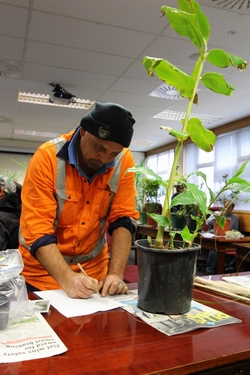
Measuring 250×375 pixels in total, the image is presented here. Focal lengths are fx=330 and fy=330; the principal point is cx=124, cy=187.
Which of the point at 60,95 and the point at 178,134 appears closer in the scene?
the point at 178,134

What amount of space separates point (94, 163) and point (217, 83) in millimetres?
568

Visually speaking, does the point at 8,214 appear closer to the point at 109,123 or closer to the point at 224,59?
the point at 109,123

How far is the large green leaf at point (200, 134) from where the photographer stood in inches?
36.6

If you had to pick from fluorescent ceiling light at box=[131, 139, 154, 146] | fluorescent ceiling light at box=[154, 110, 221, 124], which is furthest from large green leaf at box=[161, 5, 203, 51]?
fluorescent ceiling light at box=[131, 139, 154, 146]

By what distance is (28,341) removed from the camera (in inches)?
27.6

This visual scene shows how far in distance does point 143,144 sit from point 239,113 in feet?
12.3

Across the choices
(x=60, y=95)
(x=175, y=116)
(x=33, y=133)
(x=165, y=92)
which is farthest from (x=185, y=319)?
(x=33, y=133)

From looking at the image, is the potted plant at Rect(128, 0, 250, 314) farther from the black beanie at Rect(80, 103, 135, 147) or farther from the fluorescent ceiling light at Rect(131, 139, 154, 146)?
the fluorescent ceiling light at Rect(131, 139, 154, 146)

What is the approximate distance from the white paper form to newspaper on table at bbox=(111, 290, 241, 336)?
0.06 m

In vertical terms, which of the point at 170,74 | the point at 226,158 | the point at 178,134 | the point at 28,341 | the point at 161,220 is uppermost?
the point at 226,158

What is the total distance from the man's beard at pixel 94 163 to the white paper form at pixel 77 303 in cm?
51

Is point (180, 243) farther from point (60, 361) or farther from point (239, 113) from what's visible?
point (239, 113)

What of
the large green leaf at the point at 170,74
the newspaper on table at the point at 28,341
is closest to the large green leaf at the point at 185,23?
the large green leaf at the point at 170,74

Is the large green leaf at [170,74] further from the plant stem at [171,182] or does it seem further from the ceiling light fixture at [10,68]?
the ceiling light fixture at [10,68]
